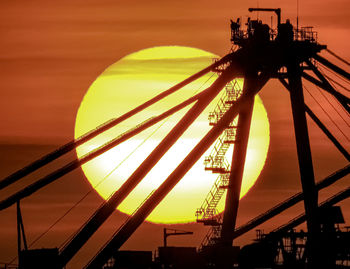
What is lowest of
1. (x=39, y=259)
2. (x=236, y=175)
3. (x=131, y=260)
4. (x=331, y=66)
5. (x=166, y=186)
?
(x=39, y=259)

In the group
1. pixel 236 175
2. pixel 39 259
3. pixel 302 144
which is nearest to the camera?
pixel 39 259

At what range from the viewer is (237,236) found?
336 ft

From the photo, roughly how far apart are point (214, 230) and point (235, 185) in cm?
400

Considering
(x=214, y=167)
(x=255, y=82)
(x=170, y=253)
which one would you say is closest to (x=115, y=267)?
(x=170, y=253)

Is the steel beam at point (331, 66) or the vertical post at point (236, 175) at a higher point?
the steel beam at point (331, 66)

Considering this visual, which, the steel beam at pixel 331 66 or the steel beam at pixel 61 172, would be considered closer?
the steel beam at pixel 61 172

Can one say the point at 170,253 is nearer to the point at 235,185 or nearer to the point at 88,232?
the point at 235,185

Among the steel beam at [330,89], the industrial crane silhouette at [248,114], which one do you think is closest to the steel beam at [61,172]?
the industrial crane silhouette at [248,114]

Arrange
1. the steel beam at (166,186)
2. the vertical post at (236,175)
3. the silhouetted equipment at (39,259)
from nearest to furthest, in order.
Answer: the steel beam at (166,186)
the silhouetted equipment at (39,259)
the vertical post at (236,175)

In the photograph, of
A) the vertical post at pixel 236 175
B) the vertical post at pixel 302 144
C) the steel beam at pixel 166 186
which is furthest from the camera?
the vertical post at pixel 236 175

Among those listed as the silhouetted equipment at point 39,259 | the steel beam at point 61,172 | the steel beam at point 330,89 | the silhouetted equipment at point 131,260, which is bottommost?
the silhouetted equipment at point 39,259

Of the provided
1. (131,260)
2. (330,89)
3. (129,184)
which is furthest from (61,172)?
(330,89)

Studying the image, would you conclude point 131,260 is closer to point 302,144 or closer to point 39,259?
point 39,259

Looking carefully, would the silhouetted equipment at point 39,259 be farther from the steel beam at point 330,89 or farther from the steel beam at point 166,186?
the steel beam at point 330,89
